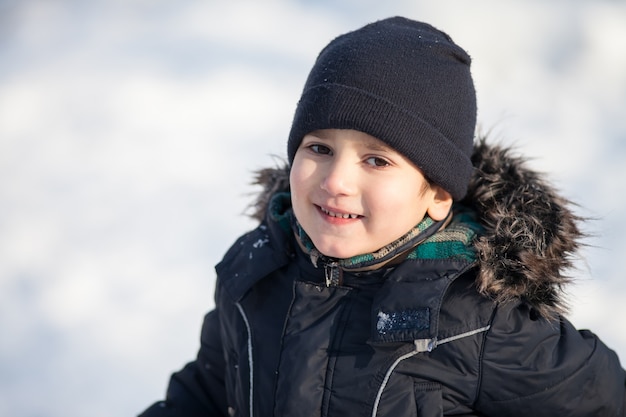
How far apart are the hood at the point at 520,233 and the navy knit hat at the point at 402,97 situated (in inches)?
4.4

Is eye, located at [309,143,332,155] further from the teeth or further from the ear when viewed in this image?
the ear

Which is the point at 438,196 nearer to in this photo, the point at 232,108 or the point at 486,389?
the point at 486,389

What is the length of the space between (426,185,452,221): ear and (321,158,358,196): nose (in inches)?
9.3

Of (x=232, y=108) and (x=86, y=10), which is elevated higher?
(x=86, y=10)

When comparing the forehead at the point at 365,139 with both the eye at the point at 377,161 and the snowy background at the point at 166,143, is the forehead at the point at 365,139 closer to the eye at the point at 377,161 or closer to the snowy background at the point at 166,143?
the eye at the point at 377,161

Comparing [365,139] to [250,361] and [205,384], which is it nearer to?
[250,361]

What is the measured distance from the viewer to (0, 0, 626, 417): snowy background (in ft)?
8.11

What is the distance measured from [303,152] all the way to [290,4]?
279cm

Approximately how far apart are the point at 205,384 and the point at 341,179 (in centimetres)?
84

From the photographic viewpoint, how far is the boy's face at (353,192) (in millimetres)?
1441

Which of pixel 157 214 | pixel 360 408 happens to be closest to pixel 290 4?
pixel 157 214

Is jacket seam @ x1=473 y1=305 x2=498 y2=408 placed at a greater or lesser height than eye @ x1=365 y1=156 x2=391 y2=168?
lesser

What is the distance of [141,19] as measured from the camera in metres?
4.06

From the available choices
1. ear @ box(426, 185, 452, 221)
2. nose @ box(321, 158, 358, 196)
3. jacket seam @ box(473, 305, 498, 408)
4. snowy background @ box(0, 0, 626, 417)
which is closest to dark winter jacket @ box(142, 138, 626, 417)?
jacket seam @ box(473, 305, 498, 408)
